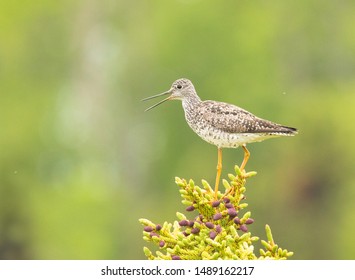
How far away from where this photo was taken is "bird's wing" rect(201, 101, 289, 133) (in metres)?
16.5

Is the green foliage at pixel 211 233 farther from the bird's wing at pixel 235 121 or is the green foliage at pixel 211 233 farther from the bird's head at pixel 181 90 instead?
the bird's head at pixel 181 90

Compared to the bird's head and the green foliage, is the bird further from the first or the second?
the green foliage

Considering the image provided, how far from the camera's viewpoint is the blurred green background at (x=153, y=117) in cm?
5434

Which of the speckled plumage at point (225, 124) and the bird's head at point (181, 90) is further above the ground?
the bird's head at point (181, 90)

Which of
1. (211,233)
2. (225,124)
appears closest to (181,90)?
(225,124)

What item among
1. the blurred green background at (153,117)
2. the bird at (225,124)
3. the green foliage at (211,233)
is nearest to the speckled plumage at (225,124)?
the bird at (225,124)

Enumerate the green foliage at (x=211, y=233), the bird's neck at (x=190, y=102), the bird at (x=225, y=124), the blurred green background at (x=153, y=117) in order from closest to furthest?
1. the green foliage at (x=211, y=233)
2. the bird at (x=225, y=124)
3. the bird's neck at (x=190, y=102)
4. the blurred green background at (x=153, y=117)

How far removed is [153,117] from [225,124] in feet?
151

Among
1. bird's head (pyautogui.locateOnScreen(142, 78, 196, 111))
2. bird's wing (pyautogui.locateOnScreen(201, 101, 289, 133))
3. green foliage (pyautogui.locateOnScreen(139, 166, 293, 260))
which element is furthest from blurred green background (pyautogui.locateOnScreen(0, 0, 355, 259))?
green foliage (pyautogui.locateOnScreen(139, 166, 293, 260))

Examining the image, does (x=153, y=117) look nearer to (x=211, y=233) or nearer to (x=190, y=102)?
(x=190, y=102)

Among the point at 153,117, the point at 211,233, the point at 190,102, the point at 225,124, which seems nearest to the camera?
the point at 211,233

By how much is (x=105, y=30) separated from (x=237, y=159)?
2316 centimetres

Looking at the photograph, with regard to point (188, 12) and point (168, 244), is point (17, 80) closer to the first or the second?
point (188, 12)

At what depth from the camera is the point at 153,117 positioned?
62531 millimetres
